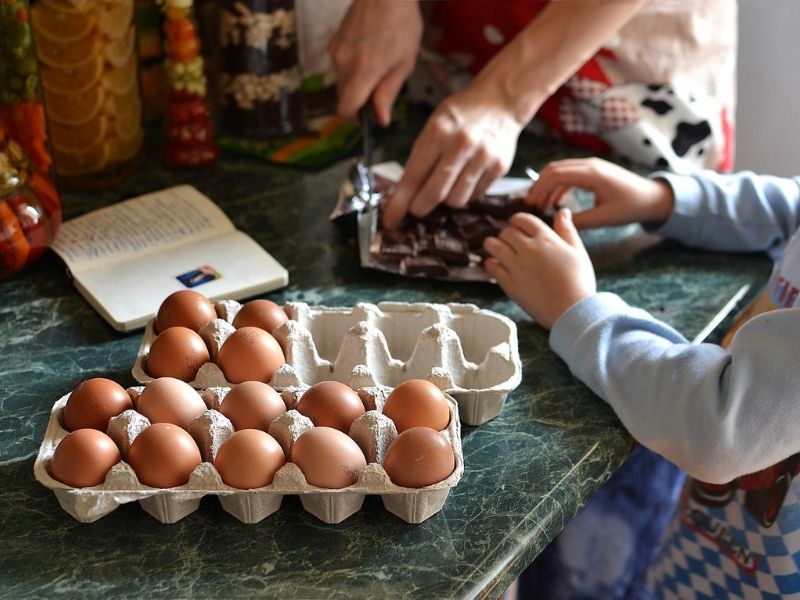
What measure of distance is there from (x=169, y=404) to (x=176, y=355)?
0.33 ft

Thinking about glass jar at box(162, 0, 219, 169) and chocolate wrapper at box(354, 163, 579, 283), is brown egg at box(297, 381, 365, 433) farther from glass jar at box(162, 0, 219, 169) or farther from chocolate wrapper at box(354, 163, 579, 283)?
glass jar at box(162, 0, 219, 169)

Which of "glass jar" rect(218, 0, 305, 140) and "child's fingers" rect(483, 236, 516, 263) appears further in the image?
"glass jar" rect(218, 0, 305, 140)

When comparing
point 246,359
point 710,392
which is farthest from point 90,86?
point 710,392

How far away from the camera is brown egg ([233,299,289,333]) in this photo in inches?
43.1

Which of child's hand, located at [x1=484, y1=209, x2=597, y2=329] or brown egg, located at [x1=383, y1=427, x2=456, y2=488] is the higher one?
brown egg, located at [x1=383, y1=427, x2=456, y2=488]

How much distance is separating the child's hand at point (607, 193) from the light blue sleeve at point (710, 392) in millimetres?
365

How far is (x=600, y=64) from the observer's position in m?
1.64

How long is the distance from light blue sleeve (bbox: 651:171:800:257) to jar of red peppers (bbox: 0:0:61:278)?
0.89 meters

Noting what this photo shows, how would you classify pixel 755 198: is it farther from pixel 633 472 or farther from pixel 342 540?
pixel 342 540

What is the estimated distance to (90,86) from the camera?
1464 millimetres

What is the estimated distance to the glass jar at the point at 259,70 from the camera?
1586 millimetres

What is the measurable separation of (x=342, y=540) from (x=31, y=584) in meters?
0.27

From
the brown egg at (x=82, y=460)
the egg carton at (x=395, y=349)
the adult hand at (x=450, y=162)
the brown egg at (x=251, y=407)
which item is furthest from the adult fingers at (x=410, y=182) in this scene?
the brown egg at (x=82, y=460)

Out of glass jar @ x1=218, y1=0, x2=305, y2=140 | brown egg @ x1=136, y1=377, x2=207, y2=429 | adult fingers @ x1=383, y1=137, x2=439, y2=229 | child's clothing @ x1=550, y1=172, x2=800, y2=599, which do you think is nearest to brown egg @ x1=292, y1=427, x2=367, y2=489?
brown egg @ x1=136, y1=377, x2=207, y2=429
